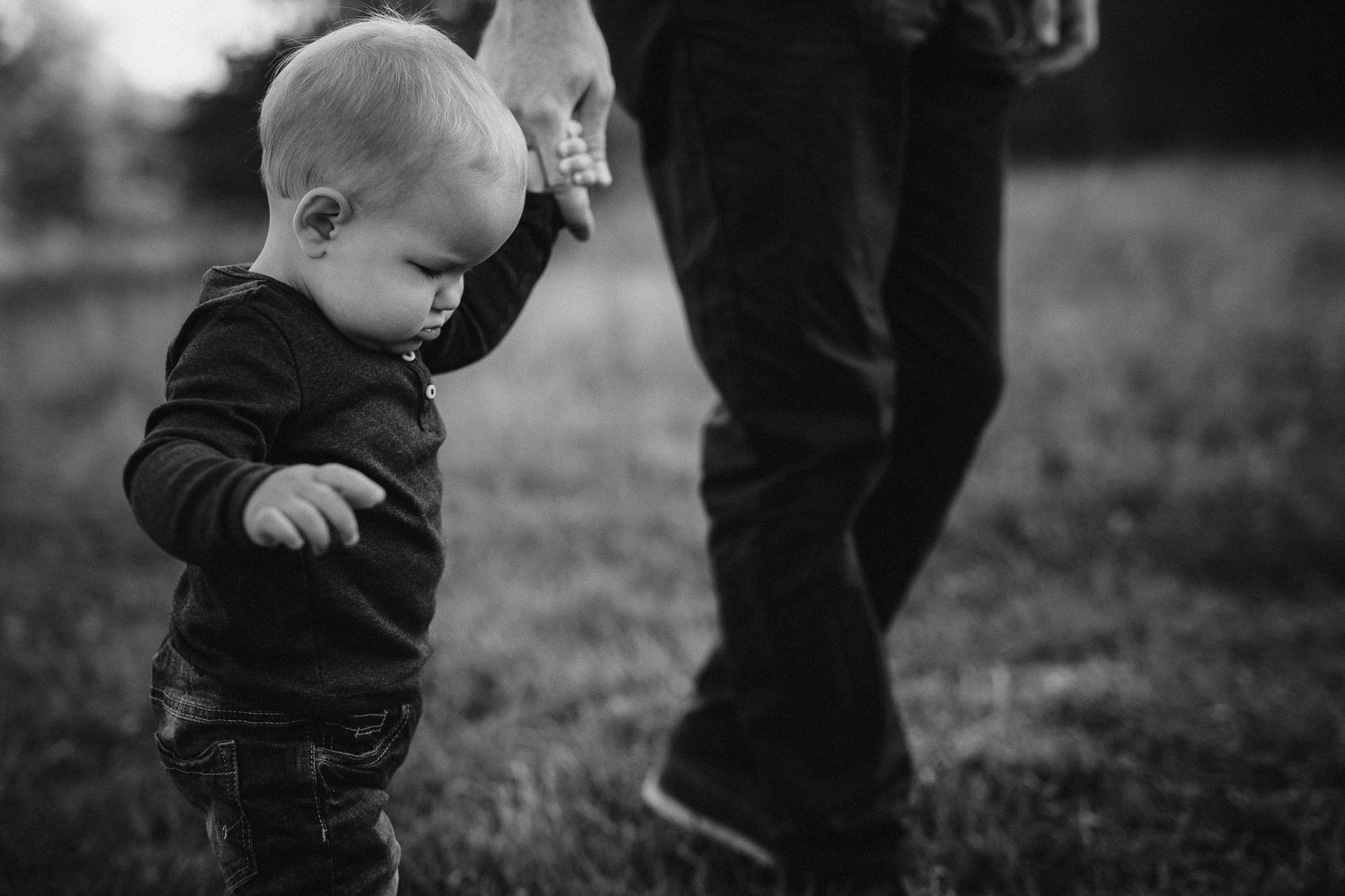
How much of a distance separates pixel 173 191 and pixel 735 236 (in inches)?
658

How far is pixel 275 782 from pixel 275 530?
40 centimetres

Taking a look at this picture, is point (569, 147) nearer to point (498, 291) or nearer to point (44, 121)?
point (498, 291)

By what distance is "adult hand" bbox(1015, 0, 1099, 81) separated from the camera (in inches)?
78.2

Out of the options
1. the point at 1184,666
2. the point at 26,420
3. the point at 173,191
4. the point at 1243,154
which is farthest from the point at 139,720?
Result: the point at 173,191

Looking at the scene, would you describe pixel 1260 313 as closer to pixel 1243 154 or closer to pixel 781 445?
pixel 781 445

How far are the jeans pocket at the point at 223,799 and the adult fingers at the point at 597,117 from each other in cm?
81

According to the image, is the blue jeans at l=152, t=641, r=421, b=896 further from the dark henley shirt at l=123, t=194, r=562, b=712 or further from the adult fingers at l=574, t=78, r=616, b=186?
the adult fingers at l=574, t=78, r=616, b=186

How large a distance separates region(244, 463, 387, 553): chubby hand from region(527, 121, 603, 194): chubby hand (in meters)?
0.57

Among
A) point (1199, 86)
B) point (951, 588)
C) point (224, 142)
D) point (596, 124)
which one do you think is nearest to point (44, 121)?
point (224, 142)

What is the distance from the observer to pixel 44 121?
15.6 metres

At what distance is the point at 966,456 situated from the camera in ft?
6.27

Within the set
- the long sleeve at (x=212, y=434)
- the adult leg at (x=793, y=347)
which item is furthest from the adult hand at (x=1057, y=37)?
the long sleeve at (x=212, y=434)

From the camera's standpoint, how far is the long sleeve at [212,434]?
0.88 metres

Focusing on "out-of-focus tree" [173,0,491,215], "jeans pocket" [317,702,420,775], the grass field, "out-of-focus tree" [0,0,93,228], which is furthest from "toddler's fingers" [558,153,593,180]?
"out-of-focus tree" [0,0,93,228]
